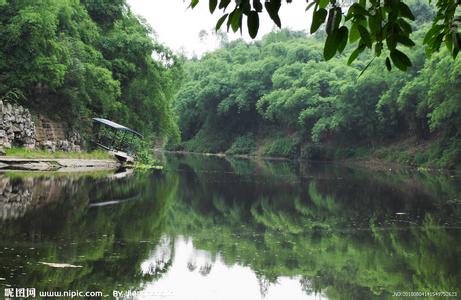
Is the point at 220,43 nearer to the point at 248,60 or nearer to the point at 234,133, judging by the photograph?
the point at 248,60

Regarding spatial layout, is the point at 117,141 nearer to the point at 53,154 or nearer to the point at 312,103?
the point at 53,154

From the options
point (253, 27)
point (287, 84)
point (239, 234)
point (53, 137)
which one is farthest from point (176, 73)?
point (253, 27)

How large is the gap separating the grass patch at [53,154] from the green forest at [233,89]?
1.94 meters

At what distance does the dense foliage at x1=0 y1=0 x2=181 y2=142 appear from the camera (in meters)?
28.6

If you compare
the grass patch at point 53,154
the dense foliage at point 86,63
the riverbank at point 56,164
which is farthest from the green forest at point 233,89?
the riverbank at point 56,164

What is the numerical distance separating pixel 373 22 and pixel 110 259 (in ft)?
23.1

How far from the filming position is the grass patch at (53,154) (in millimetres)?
27011

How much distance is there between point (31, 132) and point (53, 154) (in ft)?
4.82

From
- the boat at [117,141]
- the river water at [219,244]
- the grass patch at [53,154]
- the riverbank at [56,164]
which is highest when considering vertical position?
the boat at [117,141]

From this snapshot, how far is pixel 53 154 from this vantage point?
29.7m

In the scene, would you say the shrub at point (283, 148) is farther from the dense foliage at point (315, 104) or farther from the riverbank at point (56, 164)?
the riverbank at point (56, 164)

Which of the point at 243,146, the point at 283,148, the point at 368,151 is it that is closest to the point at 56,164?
the point at 368,151

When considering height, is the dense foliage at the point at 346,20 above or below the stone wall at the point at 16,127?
below

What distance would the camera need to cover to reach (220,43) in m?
113
